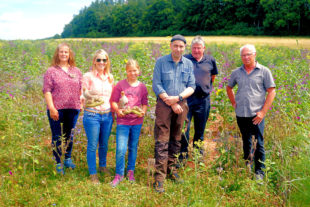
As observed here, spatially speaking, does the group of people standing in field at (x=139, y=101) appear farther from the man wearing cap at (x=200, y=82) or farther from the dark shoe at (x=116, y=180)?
the man wearing cap at (x=200, y=82)

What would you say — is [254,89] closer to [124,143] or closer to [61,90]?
[124,143]

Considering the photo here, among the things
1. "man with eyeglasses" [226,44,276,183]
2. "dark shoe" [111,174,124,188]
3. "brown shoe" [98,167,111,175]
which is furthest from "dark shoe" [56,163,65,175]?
"man with eyeglasses" [226,44,276,183]

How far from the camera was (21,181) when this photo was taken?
3.53m

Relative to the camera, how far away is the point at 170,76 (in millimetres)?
3494

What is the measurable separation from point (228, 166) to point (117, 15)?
63.5 metres

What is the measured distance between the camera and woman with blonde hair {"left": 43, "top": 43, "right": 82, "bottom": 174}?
362cm

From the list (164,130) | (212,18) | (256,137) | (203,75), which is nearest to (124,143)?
(164,130)

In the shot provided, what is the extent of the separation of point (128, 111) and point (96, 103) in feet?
1.43

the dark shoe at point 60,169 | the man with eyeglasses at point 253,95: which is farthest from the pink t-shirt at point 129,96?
the man with eyeglasses at point 253,95

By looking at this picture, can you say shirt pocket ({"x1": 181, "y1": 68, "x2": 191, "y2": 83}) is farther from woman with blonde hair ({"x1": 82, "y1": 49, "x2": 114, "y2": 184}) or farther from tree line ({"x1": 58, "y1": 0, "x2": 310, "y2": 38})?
tree line ({"x1": 58, "y1": 0, "x2": 310, "y2": 38})

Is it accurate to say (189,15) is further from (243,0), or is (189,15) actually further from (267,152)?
(267,152)

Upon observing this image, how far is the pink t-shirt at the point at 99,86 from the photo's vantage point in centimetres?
358

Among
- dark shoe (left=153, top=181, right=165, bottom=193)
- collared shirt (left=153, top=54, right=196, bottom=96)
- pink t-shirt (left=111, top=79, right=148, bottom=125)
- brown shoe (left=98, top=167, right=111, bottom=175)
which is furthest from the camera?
brown shoe (left=98, top=167, right=111, bottom=175)

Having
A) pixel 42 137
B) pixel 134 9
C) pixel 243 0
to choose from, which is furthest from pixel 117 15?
pixel 42 137
